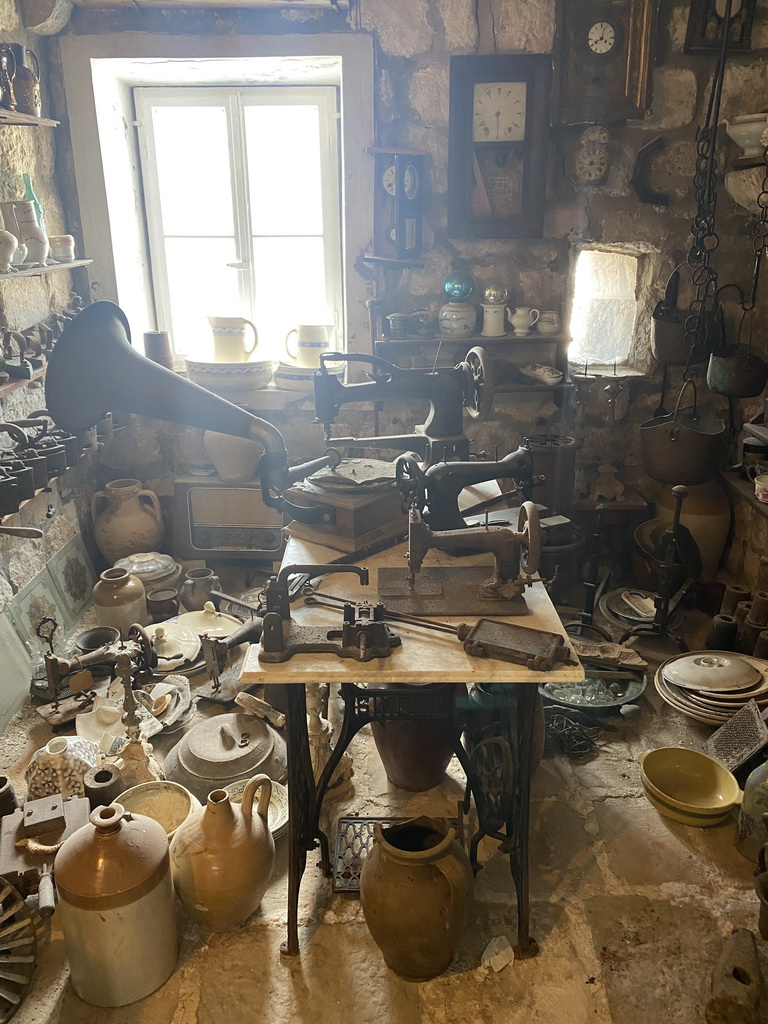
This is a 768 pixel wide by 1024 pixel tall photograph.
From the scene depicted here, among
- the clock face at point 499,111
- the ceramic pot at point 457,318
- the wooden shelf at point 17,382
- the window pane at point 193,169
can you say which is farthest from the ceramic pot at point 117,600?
the clock face at point 499,111

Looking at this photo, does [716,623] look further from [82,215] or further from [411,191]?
[82,215]

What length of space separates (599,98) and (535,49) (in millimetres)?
405

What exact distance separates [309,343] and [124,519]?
4.80ft

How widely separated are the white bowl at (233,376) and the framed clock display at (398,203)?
944 millimetres

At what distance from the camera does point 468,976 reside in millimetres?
2131

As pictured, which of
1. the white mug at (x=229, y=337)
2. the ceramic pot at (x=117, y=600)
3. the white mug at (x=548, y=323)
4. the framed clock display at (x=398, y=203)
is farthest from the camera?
the white mug at (x=229, y=337)

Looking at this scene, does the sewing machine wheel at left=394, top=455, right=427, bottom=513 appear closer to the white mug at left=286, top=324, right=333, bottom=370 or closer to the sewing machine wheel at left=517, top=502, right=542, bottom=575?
the sewing machine wheel at left=517, top=502, right=542, bottom=575

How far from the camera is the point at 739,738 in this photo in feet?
9.47

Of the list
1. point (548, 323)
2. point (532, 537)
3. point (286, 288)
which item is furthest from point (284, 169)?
point (532, 537)

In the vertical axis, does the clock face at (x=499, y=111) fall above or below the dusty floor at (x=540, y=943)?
above

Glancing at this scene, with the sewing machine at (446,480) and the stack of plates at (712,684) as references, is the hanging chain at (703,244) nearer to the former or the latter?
the stack of plates at (712,684)

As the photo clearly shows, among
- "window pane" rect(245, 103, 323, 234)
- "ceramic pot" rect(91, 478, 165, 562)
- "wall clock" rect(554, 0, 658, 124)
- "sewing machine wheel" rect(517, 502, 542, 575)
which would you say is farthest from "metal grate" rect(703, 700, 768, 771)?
"window pane" rect(245, 103, 323, 234)

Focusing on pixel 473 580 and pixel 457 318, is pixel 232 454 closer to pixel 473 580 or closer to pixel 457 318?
pixel 457 318

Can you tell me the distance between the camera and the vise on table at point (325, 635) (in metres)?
1.95
